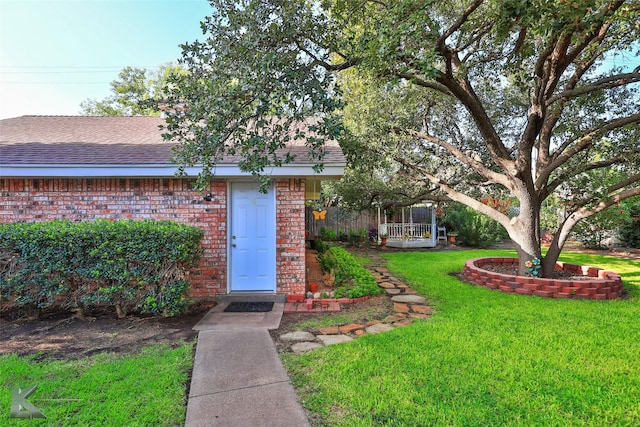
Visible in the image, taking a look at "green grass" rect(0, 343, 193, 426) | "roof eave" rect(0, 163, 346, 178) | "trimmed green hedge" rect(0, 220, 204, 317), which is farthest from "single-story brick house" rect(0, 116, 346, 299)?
"green grass" rect(0, 343, 193, 426)

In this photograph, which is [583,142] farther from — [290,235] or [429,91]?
[290,235]

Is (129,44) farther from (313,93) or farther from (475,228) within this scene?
(475,228)

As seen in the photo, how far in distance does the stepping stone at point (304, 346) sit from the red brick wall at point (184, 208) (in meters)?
2.06

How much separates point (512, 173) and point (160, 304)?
7391mm

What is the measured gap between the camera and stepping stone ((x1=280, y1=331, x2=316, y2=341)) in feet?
13.5

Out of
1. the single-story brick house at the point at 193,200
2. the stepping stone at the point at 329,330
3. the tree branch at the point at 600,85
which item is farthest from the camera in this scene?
the single-story brick house at the point at 193,200

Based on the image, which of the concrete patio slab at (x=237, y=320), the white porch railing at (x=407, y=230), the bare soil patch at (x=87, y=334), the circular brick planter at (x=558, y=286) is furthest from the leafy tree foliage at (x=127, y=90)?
the circular brick planter at (x=558, y=286)

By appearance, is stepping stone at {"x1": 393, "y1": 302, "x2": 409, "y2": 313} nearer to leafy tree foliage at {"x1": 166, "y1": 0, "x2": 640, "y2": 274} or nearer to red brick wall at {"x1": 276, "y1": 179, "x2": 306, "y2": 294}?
red brick wall at {"x1": 276, "y1": 179, "x2": 306, "y2": 294}

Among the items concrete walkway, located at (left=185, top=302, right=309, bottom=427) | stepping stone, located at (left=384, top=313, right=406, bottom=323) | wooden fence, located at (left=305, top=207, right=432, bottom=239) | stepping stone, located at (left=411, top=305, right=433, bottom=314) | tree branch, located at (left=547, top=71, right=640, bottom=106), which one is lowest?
stepping stone, located at (left=384, top=313, right=406, bottom=323)

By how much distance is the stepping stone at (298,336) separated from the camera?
4.12m

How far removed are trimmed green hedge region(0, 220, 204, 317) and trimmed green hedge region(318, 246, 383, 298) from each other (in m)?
2.88

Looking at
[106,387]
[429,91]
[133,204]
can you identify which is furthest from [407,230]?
[106,387]

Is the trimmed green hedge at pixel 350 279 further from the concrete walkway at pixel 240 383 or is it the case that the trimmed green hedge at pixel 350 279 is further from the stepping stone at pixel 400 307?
the concrete walkway at pixel 240 383

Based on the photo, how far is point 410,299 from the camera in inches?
238
